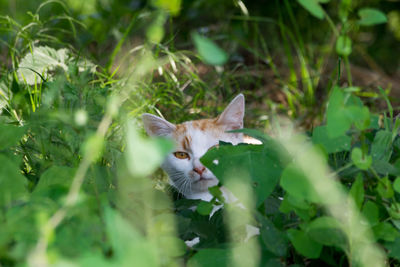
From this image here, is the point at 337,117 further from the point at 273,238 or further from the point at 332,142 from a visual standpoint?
the point at 273,238

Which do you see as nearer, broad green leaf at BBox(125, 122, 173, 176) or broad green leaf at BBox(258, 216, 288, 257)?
broad green leaf at BBox(125, 122, 173, 176)

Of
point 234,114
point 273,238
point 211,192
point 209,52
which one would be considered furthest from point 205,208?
point 234,114

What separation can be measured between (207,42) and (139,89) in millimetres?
1326

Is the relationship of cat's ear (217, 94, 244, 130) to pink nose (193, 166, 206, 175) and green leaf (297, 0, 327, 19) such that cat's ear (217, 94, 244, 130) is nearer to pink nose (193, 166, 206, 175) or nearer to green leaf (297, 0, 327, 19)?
pink nose (193, 166, 206, 175)

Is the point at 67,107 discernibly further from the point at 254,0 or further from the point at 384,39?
the point at 384,39

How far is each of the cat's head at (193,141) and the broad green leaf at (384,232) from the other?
93cm

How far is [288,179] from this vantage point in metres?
0.67

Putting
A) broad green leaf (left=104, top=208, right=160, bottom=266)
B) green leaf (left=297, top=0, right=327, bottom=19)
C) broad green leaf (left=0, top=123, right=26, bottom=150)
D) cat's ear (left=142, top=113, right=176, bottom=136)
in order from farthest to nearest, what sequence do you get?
1. cat's ear (left=142, top=113, right=176, bottom=136)
2. broad green leaf (left=0, top=123, right=26, bottom=150)
3. green leaf (left=297, top=0, right=327, bottom=19)
4. broad green leaf (left=104, top=208, right=160, bottom=266)

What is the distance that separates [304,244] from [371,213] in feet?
0.39

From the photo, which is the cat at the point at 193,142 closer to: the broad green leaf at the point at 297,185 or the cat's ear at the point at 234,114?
the cat's ear at the point at 234,114

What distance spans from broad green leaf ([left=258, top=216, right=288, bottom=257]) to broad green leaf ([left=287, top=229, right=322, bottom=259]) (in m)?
0.03

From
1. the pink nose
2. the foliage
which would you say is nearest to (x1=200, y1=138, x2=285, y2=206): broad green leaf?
the foliage

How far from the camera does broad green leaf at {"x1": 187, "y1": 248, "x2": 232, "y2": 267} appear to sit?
72 centimetres

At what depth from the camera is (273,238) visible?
2.46 ft
